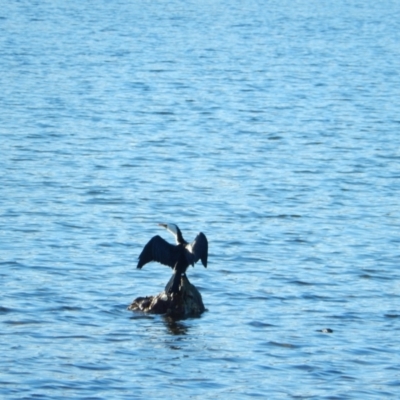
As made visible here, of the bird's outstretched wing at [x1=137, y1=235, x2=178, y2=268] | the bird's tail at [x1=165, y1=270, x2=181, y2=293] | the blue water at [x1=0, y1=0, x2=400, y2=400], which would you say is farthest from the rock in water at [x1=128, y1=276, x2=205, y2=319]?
the bird's outstretched wing at [x1=137, y1=235, x2=178, y2=268]

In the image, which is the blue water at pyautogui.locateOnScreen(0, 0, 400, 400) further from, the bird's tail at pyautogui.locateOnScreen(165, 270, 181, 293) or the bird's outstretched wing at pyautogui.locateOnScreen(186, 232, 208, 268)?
the bird's outstretched wing at pyautogui.locateOnScreen(186, 232, 208, 268)

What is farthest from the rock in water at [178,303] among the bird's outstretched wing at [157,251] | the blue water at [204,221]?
the bird's outstretched wing at [157,251]

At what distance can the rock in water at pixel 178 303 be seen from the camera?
1148cm

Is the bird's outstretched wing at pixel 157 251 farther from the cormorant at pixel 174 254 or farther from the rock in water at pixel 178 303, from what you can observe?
the rock in water at pixel 178 303

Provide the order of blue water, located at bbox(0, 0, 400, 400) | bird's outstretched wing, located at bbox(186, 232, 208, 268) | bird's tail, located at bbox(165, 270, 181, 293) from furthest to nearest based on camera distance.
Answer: bird's outstretched wing, located at bbox(186, 232, 208, 268), bird's tail, located at bbox(165, 270, 181, 293), blue water, located at bbox(0, 0, 400, 400)

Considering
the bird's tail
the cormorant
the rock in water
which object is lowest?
the rock in water

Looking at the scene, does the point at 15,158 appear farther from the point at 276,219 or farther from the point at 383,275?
the point at 383,275

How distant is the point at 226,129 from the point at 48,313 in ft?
44.5

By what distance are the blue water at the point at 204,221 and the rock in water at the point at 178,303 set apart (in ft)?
0.54

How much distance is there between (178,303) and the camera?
11492mm

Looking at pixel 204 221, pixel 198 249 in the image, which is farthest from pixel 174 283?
pixel 204 221

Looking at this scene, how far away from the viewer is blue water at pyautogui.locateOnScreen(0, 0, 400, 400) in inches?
403

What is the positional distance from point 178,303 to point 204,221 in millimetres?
4560

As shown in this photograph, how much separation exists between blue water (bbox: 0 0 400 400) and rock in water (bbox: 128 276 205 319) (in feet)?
0.54
